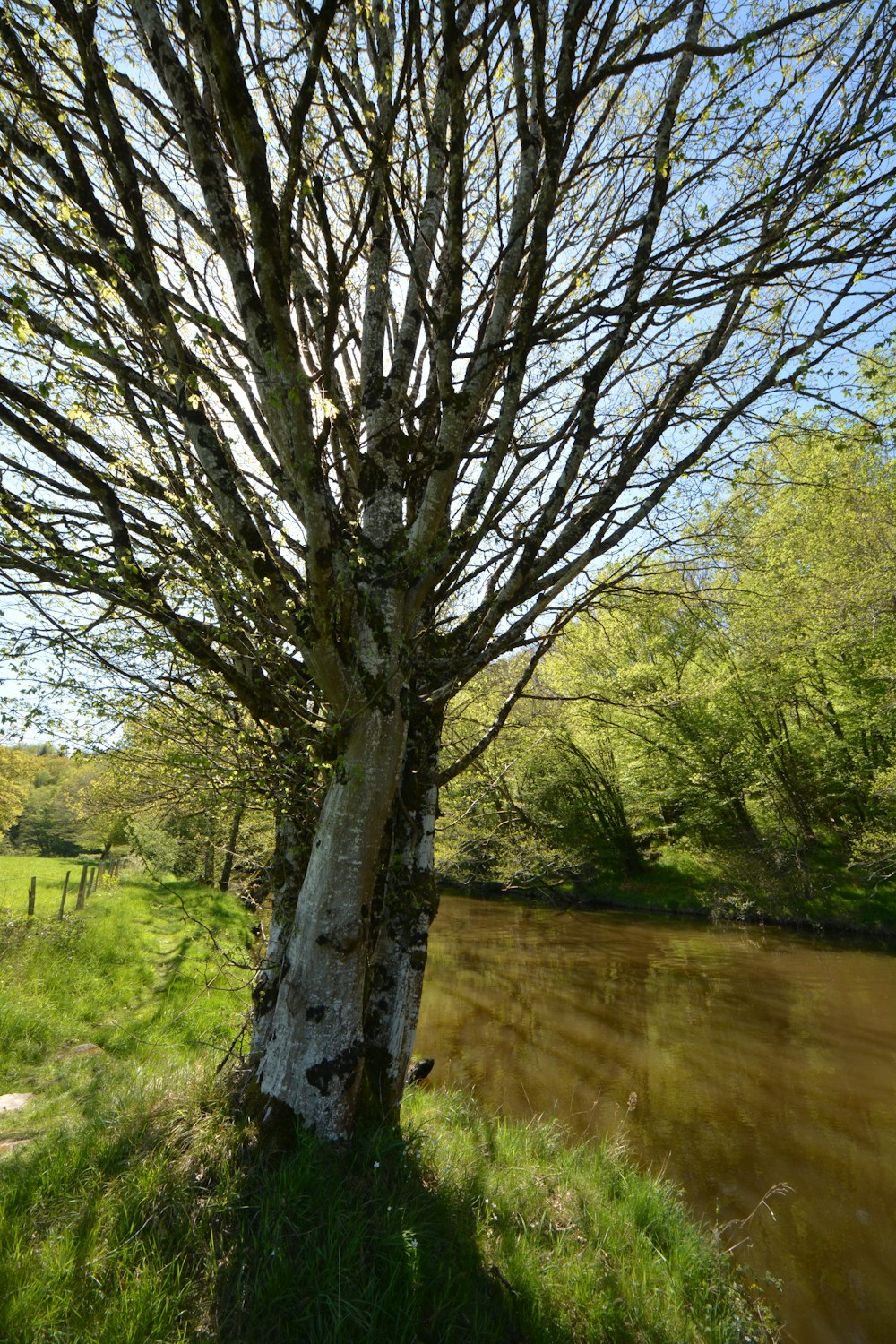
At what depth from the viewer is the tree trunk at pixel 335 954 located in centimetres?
330

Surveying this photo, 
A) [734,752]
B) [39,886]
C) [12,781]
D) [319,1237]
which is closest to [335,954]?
[319,1237]

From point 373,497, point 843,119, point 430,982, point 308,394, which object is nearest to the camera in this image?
point 308,394

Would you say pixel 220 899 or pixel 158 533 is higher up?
pixel 158 533

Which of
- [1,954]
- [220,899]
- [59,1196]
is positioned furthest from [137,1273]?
[220,899]

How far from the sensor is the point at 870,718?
1662 centimetres

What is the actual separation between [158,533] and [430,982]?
1107cm

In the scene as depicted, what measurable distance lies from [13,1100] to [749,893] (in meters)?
18.9

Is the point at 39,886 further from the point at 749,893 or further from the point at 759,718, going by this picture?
the point at 759,718

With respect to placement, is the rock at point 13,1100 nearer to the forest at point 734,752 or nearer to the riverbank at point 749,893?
the forest at point 734,752

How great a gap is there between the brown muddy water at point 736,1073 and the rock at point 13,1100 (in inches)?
182

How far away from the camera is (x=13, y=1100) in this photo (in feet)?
16.4

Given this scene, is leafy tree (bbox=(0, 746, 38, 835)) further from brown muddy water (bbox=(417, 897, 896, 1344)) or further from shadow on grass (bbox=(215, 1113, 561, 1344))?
shadow on grass (bbox=(215, 1113, 561, 1344))

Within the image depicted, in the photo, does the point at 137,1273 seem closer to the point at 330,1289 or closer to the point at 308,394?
the point at 330,1289

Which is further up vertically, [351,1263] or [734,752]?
[734,752]
